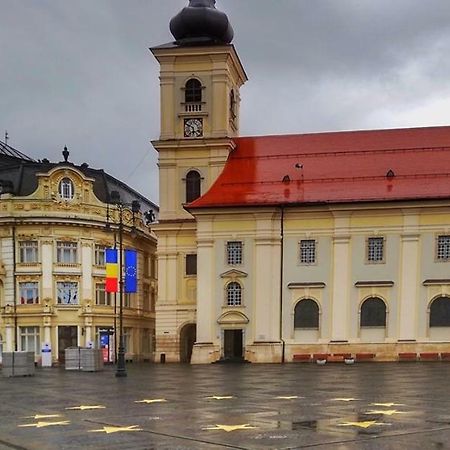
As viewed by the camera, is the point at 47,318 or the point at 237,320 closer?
the point at 237,320

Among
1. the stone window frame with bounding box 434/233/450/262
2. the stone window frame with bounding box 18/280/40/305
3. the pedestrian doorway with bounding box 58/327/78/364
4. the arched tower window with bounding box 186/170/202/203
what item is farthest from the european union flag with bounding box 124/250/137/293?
the stone window frame with bounding box 434/233/450/262

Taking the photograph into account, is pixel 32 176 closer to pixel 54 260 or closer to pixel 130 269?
pixel 54 260

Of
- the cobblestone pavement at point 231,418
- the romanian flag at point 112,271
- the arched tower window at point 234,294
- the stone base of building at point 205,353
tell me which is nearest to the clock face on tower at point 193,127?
the arched tower window at point 234,294

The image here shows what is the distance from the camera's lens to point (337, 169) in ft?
179

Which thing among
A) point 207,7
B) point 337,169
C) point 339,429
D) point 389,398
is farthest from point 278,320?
point 339,429

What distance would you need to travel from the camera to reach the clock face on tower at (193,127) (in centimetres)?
5716

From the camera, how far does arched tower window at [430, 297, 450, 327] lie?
164ft

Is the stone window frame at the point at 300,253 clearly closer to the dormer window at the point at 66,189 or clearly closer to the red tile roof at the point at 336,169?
the red tile roof at the point at 336,169

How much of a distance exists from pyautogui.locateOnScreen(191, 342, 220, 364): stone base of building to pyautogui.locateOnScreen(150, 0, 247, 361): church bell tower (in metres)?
3.16

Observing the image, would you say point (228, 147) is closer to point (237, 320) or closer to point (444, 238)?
point (237, 320)

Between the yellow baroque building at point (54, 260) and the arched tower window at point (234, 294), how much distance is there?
11.9 metres

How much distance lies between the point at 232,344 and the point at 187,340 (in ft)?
17.1

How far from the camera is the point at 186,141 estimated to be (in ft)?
186

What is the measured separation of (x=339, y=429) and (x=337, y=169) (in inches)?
1679
